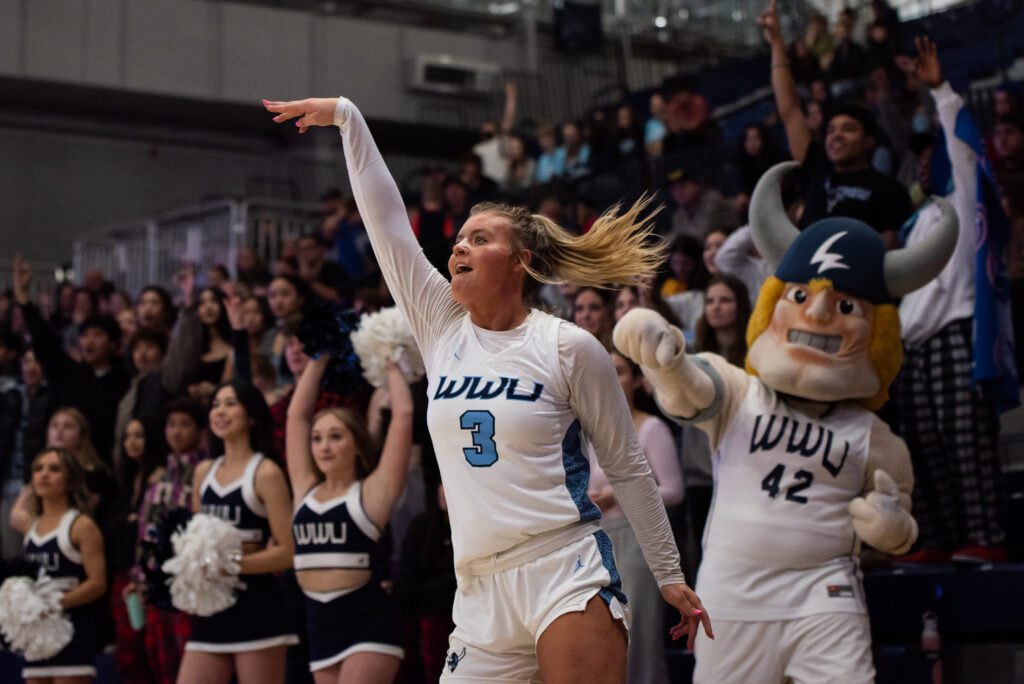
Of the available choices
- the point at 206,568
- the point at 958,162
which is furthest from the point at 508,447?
Answer: the point at 958,162

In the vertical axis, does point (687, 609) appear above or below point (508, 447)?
below

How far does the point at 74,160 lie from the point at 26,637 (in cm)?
1184

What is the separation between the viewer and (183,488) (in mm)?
7043

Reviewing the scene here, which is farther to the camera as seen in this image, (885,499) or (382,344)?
(382,344)

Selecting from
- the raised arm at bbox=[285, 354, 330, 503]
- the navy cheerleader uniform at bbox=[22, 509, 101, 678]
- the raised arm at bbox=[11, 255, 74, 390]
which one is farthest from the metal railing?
the raised arm at bbox=[285, 354, 330, 503]

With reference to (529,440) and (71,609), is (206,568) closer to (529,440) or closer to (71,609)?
(71,609)

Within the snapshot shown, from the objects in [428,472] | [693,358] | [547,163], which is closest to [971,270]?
[693,358]

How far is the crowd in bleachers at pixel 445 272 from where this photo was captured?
20.3 feet

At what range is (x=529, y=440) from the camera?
3586 mm

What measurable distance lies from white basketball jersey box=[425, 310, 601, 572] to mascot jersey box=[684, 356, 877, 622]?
4.59ft

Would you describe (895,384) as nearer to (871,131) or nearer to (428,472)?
(871,131)

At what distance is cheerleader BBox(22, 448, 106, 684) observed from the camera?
7.00 m

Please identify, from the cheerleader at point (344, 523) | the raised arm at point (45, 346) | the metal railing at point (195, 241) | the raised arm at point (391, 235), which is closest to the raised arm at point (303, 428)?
the cheerleader at point (344, 523)

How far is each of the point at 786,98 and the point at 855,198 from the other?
1.94 ft
